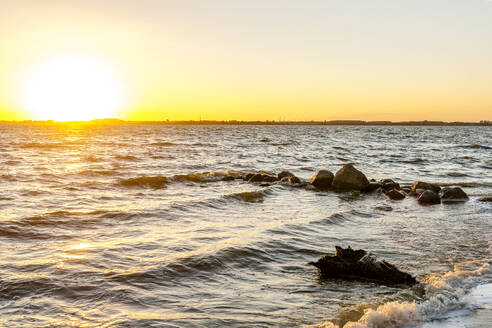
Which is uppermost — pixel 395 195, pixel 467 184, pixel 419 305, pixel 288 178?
pixel 419 305

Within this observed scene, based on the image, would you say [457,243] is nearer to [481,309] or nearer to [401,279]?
[401,279]

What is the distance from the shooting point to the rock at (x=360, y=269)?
674cm

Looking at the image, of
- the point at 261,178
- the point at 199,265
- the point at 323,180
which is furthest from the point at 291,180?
the point at 199,265

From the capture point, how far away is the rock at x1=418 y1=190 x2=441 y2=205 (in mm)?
15280

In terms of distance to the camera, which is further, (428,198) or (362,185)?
(362,185)

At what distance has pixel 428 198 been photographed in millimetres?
15367

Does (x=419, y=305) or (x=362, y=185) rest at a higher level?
(x=419, y=305)

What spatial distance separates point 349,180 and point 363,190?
2.64ft

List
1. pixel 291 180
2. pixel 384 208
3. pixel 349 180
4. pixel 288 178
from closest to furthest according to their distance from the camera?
pixel 384 208 < pixel 349 180 < pixel 291 180 < pixel 288 178

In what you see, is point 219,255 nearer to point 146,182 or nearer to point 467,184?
point 146,182

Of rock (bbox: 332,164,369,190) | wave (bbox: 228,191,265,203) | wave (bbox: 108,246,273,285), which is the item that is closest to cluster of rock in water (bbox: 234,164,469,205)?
rock (bbox: 332,164,369,190)

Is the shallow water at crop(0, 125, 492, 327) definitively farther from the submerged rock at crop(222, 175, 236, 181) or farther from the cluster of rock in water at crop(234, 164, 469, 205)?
the submerged rock at crop(222, 175, 236, 181)

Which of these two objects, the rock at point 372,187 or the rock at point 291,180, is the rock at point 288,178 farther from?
the rock at point 372,187

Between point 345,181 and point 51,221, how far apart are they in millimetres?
11957
